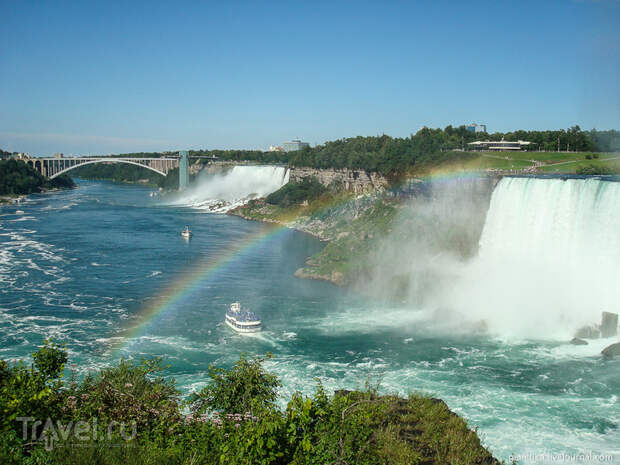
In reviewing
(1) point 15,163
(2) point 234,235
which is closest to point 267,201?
(2) point 234,235

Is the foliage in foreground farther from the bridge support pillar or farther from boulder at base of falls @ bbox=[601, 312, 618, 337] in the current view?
the bridge support pillar

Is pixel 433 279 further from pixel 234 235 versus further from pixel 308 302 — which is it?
pixel 234 235

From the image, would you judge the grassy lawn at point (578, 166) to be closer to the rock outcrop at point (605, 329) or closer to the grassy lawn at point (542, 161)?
the grassy lawn at point (542, 161)

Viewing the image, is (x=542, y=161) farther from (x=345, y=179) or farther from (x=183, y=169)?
(x=183, y=169)

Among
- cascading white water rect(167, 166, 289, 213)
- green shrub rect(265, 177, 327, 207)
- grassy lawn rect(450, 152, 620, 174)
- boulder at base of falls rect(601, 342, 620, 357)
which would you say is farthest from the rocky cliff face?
boulder at base of falls rect(601, 342, 620, 357)

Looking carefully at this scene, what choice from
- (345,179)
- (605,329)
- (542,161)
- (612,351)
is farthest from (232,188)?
(612,351)

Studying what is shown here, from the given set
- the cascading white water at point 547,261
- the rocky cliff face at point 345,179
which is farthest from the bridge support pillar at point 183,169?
the cascading white water at point 547,261
